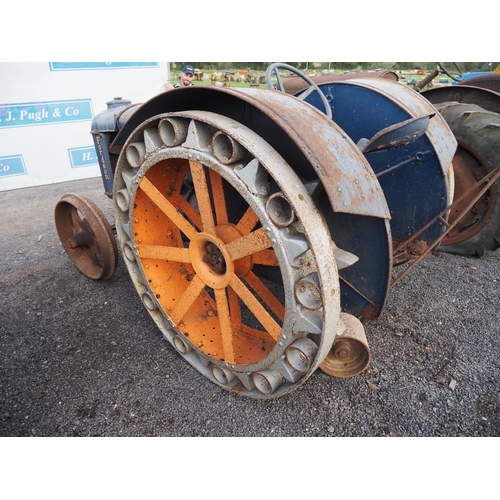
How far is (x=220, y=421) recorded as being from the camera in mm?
1737

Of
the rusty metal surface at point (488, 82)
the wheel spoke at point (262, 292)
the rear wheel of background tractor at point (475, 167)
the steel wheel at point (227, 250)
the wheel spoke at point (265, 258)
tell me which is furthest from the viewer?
the rusty metal surface at point (488, 82)

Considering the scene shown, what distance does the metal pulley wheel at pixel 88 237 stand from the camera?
2.54 m

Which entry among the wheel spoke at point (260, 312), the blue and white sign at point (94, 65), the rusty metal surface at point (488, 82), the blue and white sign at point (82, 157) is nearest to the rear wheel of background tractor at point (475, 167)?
the rusty metal surface at point (488, 82)

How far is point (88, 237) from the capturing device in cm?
269

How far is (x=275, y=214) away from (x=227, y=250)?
1.10 ft

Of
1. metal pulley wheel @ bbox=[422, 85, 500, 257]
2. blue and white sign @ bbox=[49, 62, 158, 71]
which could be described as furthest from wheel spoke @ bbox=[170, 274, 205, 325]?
blue and white sign @ bbox=[49, 62, 158, 71]

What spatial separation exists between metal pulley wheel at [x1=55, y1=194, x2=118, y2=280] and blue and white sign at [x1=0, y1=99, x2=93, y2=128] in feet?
12.7

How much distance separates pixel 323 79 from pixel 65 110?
439cm

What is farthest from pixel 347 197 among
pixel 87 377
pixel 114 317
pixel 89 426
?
pixel 114 317

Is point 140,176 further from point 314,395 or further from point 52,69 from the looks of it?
point 52,69

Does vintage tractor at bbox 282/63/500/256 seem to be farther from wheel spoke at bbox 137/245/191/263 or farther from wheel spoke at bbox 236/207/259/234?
wheel spoke at bbox 137/245/191/263

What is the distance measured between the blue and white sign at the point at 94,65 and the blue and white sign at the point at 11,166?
1.56 m

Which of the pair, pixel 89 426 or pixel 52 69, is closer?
pixel 89 426

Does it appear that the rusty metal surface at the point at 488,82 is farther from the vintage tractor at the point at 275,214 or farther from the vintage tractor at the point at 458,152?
the vintage tractor at the point at 275,214
